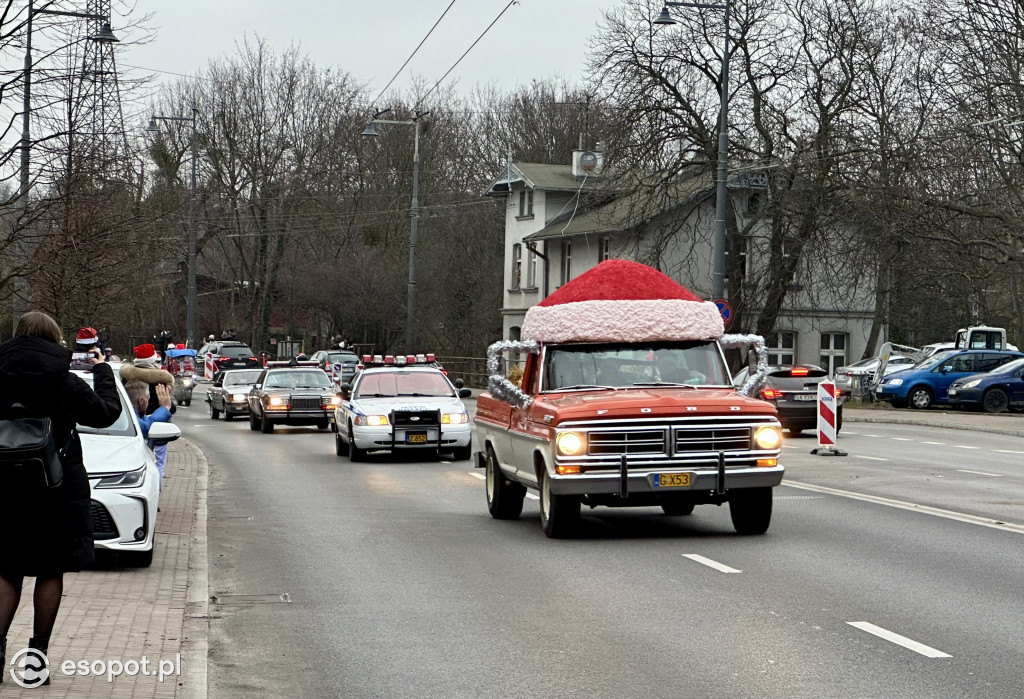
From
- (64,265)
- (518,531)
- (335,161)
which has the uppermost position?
(335,161)

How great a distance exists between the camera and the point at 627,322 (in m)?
13.4

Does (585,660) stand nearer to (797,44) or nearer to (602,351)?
(602,351)

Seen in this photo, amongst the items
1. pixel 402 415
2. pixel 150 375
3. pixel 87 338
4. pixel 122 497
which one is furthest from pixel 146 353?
pixel 402 415

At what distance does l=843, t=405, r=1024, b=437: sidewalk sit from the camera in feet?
110

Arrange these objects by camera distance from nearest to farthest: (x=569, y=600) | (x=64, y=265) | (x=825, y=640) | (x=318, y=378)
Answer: (x=825, y=640) → (x=569, y=600) → (x=64, y=265) → (x=318, y=378)

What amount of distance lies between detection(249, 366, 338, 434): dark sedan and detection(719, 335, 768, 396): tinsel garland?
1997 cm

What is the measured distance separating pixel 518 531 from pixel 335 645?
5.69 meters

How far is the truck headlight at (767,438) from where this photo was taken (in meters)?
12.4

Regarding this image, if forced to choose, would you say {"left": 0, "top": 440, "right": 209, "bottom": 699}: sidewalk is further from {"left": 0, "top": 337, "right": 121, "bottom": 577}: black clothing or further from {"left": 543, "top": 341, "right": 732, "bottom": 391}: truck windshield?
{"left": 543, "top": 341, "right": 732, "bottom": 391}: truck windshield

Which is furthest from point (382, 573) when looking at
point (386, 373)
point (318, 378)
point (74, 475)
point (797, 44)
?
point (797, 44)

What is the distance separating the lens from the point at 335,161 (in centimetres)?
6988

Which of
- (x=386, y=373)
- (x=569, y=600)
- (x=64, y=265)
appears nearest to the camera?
(x=569, y=600)

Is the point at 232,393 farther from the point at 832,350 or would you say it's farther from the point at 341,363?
the point at 832,350

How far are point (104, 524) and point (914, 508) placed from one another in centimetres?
871
